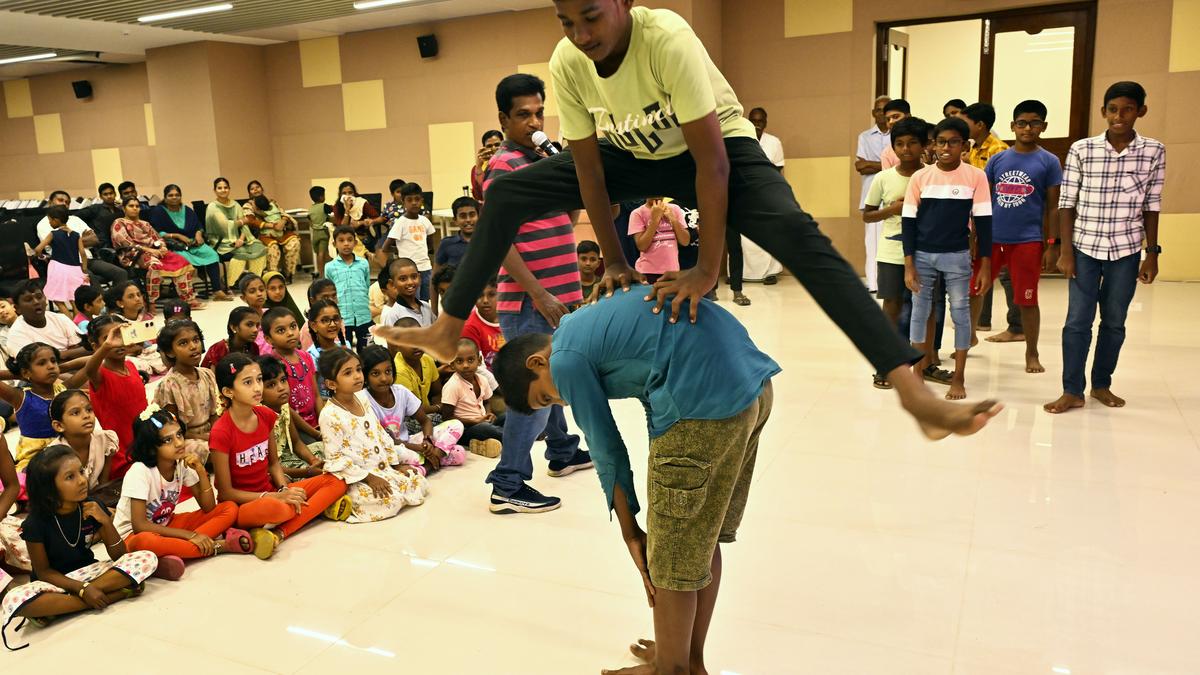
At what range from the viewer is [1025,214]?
5453mm

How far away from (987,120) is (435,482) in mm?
4409

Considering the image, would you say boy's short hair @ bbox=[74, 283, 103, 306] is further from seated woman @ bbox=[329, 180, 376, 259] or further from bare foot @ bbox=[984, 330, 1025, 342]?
bare foot @ bbox=[984, 330, 1025, 342]

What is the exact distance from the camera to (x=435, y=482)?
3.88 meters

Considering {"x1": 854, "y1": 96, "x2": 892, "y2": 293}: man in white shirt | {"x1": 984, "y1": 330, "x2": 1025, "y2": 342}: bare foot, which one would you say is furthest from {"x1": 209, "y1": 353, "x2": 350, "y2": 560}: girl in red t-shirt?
{"x1": 854, "y1": 96, "x2": 892, "y2": 293}: man in white shirt

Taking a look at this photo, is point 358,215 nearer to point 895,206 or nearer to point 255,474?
point 895,206

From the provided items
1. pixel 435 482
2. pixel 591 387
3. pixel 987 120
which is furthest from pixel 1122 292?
pixel 591 387

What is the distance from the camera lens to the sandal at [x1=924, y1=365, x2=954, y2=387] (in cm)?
520

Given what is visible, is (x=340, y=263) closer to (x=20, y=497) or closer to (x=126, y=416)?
(x=126, y=416)

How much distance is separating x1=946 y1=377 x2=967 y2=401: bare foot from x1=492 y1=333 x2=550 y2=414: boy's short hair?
132 inches

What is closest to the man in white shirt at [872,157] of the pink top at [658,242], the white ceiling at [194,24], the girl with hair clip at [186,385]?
the pink top at [658,242]

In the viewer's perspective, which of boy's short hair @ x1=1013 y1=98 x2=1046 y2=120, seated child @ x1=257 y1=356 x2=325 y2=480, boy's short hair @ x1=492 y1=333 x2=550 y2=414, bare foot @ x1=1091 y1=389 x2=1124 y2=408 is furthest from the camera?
boy's short hair @ x1=1013 y1=98 x2=1046 y2=120

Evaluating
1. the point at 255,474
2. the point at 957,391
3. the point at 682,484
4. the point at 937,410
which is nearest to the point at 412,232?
the point at 255,474

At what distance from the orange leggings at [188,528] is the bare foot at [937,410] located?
7.81 feet

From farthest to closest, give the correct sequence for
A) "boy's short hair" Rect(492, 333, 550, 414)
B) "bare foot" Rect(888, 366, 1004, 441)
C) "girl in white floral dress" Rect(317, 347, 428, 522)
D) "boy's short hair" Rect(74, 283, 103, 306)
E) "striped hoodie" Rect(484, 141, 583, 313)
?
1. "boy's short hair" Rect(74, 283, 103, 306)
2. "girl in white floral dress" Rect(317, 347, 428, 522)
3. "striped hoodie" Rect(484, 141, 583, 313)
4. "boy's short hair" Rect(492, 333, 550, 414)
5. "bare foot" Rect(888, 366, 1004, 441)
